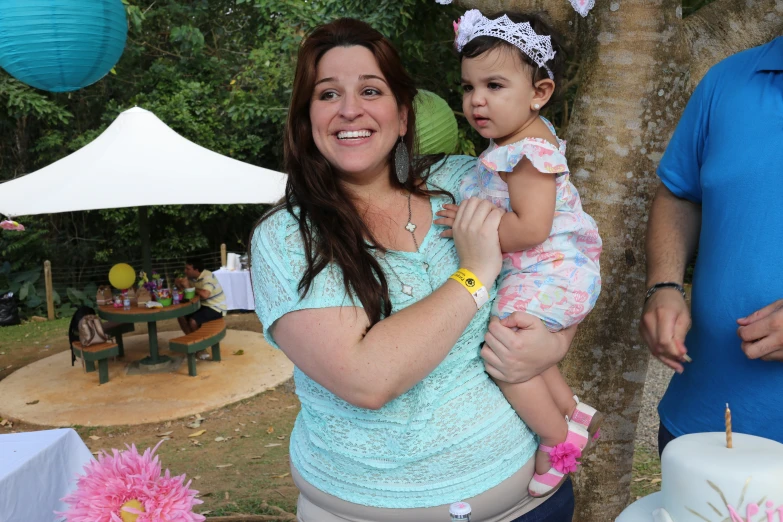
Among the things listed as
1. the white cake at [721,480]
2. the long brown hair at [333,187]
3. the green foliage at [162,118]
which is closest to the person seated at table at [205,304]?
the green foliage at [162,118]

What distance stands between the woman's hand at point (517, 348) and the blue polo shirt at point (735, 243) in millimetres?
402

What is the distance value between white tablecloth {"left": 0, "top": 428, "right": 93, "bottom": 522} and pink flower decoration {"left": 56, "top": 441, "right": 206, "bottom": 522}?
2.44 feet

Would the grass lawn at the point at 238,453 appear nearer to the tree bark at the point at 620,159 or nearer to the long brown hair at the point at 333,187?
the tree bark at the point at 620,159

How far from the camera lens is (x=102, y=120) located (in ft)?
44.9

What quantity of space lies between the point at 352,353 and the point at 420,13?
222 inches

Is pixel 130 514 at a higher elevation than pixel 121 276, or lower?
higher

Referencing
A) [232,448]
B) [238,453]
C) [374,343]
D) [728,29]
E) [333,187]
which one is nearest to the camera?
[374,343]

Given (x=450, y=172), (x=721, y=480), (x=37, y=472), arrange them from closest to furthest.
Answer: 1. (x=721, y=480)
2. (x=450, y=172)
3. (x=37, y=472)

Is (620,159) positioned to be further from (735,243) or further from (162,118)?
(162,118)

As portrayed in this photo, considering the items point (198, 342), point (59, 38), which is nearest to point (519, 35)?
point (59, 38)

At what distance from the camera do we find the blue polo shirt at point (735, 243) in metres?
1.62

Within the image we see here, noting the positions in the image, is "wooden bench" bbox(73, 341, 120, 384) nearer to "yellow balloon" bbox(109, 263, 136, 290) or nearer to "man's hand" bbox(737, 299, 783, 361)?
"yellow balloon" bbox(109, 263, 136, 290)

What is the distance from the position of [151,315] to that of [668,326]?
632 centimetres

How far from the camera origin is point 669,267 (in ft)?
6.21
